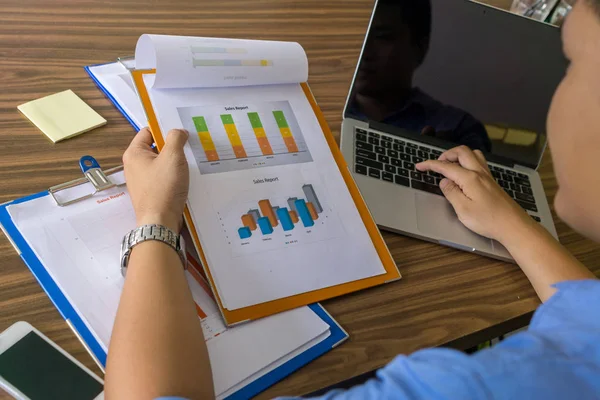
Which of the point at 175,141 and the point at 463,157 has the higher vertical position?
the point at 175,141

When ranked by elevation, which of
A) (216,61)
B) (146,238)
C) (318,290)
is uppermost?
(216,61)

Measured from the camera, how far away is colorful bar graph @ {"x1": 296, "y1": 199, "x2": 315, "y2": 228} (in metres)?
0.78

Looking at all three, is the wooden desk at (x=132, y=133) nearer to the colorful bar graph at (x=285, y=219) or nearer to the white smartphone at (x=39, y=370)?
the white smartphone at (x=39, y=370)

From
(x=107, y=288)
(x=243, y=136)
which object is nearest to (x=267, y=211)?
(x=243, y=136)

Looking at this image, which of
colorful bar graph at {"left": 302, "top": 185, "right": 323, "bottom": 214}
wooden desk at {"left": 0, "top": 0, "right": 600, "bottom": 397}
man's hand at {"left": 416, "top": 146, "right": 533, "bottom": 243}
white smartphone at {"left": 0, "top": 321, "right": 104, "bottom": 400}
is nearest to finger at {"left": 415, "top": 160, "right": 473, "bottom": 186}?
man's hand at {"left": 416, "top": 146, "right": 533, "bottom": 243}

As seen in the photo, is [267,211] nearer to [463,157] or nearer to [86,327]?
[86,327]

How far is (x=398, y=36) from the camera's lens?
3.06ft

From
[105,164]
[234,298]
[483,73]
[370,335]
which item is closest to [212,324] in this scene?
[234,298]

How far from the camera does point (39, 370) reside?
565 mm

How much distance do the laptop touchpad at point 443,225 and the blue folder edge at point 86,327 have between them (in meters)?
0.26

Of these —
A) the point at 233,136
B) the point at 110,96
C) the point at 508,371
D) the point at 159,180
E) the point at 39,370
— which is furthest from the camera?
the point at 110,96

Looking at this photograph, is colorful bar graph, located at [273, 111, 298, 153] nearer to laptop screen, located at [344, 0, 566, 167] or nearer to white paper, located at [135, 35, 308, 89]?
white paper, located at [135, 35, 308, 89]

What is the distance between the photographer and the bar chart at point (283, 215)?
0.75 metres

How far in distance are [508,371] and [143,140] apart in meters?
0.57
